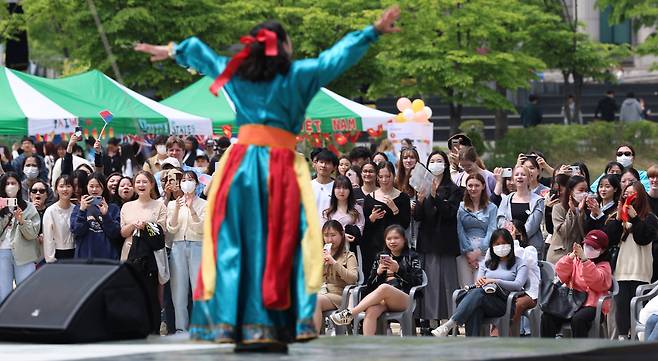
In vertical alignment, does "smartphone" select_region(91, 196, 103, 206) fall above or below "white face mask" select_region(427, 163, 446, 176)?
below

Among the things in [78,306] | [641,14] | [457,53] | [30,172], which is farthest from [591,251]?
[641,14]

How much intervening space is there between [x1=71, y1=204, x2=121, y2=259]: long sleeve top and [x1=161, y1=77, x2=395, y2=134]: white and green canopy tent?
30.2ft

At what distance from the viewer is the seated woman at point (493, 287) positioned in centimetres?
1211

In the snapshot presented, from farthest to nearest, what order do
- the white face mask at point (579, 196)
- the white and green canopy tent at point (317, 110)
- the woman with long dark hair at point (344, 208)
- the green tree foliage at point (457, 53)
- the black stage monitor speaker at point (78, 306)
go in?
the green tree foliage at point (457, 53), the white and green canopy tent at point (317, 110), the woman with long dark hair at point (344, 208), the white face mask at point (579, 196), the black stage monitor speaker at point (78, 306)

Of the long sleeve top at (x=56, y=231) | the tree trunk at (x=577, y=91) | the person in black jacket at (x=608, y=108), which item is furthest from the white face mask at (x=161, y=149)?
the person in black jacket at (x=608, y=108)

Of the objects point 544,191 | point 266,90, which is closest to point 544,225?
point 544,191

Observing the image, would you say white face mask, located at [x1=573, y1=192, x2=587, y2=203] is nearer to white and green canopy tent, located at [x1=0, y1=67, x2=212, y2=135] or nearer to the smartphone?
the smartphone

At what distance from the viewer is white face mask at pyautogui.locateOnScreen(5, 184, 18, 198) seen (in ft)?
45.2

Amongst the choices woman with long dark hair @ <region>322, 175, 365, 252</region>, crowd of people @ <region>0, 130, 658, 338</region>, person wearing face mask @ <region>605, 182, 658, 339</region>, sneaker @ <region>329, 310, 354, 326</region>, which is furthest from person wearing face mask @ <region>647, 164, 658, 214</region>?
sneaker @ <region>329, 310, 354, 326</region>

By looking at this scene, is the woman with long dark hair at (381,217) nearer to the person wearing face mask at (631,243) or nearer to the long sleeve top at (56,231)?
the person wearing face mask at (631,243)

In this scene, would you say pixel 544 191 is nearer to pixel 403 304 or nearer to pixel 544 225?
pixel 544 225

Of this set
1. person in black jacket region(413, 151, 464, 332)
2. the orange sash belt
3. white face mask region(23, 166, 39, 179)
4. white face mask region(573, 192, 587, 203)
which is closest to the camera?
the orange sash belt

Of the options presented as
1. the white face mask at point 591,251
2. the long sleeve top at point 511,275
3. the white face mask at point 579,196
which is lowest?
the long sleeve top at point 511,275

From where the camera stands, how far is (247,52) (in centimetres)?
824
